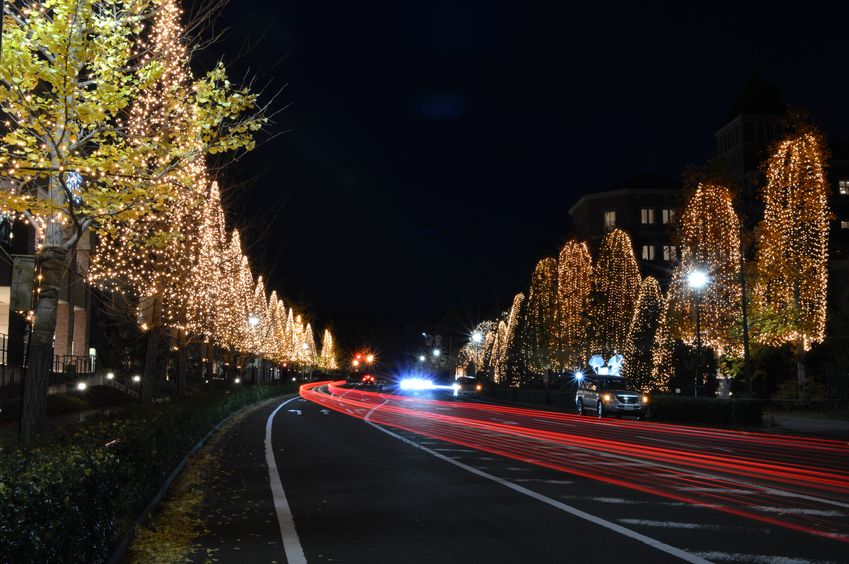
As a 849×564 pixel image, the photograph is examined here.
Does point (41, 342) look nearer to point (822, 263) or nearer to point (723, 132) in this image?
point (822, 263)

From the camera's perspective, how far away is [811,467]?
1723 centimetres

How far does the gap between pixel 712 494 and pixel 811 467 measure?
18.5 ft

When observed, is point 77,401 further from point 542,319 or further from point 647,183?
point 647,183

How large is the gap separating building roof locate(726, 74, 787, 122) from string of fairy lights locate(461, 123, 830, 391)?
36.8 metres

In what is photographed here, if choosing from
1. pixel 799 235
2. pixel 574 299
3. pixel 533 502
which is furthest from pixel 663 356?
pixel 533 502

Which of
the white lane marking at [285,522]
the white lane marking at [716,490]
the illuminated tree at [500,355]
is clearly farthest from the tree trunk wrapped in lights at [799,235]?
the illuminated tree at [500,355]

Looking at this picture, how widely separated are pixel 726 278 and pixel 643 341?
663 centimetres

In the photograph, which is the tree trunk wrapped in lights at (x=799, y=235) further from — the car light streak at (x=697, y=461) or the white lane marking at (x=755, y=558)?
the white lane marking at (x=755, y=558)

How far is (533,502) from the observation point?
1200cm

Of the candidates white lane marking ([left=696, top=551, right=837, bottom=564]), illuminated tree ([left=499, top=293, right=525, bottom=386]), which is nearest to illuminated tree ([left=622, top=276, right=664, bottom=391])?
illuminated tree ([left=499, top=293, right=525, bottom=386])

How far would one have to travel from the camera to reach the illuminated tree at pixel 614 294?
193ft

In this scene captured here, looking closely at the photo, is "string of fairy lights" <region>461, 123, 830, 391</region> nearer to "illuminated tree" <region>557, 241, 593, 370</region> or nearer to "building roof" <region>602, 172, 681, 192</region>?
"illuminated tree" <region>557, 241, 593, 370</region>

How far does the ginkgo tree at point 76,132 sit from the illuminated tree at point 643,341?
1524 inches

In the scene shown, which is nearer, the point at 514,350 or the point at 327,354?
the point at 514,350
